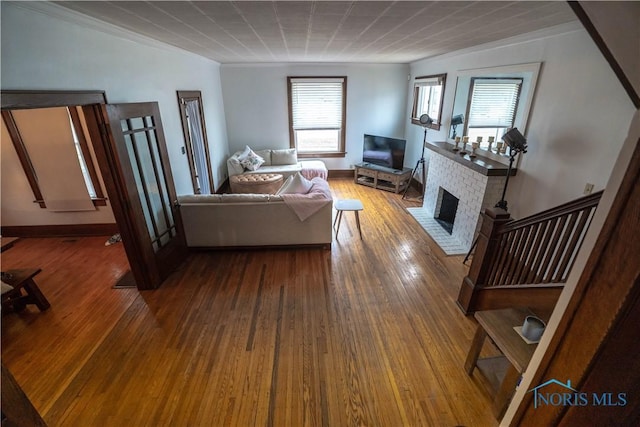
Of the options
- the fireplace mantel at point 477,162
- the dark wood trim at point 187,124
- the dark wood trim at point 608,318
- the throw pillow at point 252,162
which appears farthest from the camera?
the throw pillow at point 252,162

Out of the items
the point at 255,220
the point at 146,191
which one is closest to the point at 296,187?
the point at 255,220

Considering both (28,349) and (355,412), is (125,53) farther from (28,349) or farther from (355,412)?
(355,412)

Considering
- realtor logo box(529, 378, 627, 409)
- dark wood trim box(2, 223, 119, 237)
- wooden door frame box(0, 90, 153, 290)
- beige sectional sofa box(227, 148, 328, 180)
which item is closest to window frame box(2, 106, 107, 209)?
dark wood trim box(2, 223, 119, 237)

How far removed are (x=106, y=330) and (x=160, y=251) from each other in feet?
2.92

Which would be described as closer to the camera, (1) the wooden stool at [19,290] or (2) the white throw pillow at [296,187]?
(1) the wooden stool at [19,290]

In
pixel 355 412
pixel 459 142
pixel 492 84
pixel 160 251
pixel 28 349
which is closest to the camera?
pixel 355 412

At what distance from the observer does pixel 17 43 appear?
5.42 feet

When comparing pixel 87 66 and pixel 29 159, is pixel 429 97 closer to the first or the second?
pixel 87 66

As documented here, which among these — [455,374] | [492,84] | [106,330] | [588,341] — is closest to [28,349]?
[106,330]

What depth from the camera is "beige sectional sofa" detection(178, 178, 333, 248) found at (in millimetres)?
3420

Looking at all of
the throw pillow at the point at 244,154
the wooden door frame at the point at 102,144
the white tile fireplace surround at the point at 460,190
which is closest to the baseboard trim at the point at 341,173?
the throw pillow at the point at 244,154

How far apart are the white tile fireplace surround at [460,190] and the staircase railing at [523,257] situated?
101 centimetres

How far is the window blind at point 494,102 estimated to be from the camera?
3.49m

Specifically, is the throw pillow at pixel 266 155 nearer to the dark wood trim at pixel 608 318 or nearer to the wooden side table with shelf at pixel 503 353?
the wooden side table with shelf at pixel 503 353
